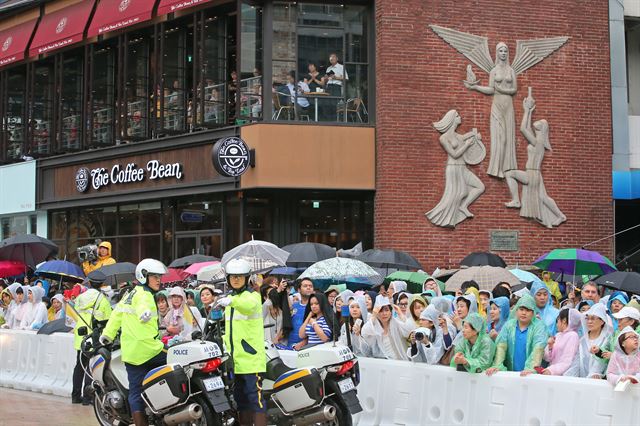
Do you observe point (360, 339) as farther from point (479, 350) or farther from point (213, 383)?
point (213, 383)

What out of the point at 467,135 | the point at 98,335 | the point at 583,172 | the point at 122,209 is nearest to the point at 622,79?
the point at 583,172

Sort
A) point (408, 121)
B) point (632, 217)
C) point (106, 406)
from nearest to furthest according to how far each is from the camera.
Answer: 1. point (106, 406)
2. point (408, 121)
3. point (632, 217)

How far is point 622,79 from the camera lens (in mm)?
26047

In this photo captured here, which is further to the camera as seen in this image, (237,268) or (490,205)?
(490,205)

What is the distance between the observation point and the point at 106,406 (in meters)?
13.2

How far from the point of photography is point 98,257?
76.1 ft

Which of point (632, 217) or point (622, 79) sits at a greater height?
point (622, 79)

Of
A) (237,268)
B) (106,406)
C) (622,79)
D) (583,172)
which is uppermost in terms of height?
(622,79)

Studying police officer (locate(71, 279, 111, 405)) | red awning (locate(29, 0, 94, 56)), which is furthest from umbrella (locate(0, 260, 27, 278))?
red awning (locate(29, 0, 94, 56))

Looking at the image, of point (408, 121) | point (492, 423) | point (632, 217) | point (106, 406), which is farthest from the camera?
point (632, 217)

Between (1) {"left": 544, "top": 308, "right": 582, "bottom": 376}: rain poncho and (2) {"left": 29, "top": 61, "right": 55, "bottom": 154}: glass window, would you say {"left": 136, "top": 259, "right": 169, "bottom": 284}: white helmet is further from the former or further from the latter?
(2) {"left": 29, "top": 61, "right": 55, "bottom": 154}: glass window

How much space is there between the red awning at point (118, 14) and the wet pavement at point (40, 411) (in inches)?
451

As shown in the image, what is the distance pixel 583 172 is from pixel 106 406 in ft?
50.0

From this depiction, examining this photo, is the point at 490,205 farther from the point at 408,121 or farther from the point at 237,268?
the point at 237,268
